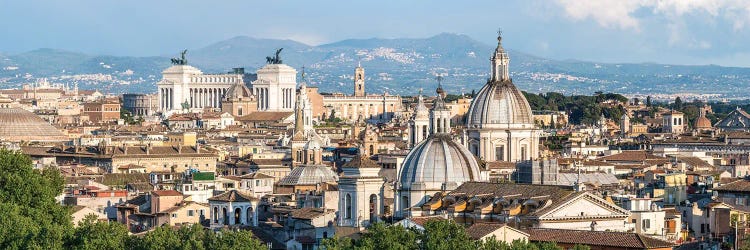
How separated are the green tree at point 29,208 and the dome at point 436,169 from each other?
24.5ft

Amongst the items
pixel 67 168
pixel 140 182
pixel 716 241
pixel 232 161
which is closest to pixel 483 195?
pixel 716 241

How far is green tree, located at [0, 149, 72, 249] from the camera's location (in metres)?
40.8

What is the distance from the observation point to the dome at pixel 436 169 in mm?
46344

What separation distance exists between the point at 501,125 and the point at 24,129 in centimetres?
3760

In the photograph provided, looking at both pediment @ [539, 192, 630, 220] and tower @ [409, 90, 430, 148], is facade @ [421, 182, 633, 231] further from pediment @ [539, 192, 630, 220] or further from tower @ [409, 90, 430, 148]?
tower @ [409, 90, 430, 148]

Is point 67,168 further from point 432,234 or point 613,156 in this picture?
point 432,234

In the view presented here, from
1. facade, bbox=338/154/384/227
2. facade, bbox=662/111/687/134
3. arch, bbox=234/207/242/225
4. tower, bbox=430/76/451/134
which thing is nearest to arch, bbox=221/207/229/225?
arch, bbox=234/207/242/225

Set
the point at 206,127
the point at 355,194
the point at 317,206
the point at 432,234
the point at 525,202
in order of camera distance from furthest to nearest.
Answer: the point at 206,127 → the point at 317,206 → the point at 355,194 → the point at 525,202 → the point at 432,234

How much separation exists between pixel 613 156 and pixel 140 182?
831 inches

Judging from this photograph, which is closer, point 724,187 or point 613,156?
point 724,187

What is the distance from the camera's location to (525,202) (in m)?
41.5

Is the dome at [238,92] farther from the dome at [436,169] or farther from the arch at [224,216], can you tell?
the dome at [436,169]

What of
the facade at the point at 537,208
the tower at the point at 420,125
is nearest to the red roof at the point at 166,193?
the facade at the point at 537,208

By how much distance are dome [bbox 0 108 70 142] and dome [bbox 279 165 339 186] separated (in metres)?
41.0
